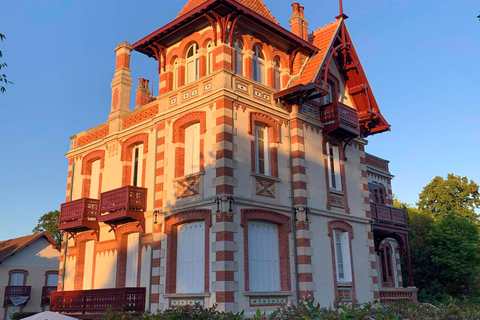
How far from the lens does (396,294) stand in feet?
67.5

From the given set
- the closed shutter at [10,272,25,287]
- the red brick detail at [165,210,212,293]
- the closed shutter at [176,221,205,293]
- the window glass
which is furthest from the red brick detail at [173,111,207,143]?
the closed shutter at [10,272,25,287]

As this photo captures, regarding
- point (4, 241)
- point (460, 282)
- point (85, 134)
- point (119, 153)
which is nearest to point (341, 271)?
point (119, 153)

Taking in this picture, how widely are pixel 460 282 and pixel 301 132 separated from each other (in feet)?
61.2

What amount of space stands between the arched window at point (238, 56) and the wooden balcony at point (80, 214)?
8226 millimetres

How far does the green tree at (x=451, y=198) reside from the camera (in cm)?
4222

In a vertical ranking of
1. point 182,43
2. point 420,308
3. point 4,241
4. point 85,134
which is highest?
point 182,43

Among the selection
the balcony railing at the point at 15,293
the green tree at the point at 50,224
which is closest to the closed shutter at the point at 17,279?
the balcony railing at the point at 15,293

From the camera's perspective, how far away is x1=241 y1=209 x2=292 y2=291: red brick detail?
49.2 ft

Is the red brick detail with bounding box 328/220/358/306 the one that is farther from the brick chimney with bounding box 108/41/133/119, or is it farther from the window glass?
the brick chimney with bounding box 108/41/133/119

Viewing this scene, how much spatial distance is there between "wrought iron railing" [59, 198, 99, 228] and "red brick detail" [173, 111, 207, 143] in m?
5.27

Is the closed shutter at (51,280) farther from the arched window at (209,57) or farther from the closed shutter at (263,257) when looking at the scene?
the arched window at (209,57)

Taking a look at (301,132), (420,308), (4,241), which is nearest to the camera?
(420,308)

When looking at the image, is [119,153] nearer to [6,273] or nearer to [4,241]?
[6,273]

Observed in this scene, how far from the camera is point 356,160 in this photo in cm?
2061
